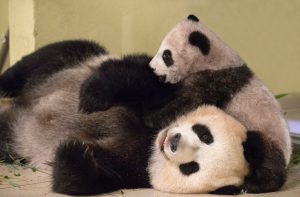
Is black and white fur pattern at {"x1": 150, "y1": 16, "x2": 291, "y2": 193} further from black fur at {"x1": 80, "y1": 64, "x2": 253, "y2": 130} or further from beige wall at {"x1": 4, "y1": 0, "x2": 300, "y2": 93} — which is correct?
beige wall at {"x1": 4, "y1": 0, "x2": 300, "y2": 93}

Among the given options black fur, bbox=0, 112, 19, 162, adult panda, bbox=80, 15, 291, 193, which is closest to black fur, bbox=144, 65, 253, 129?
adult panda, bbox=80, 15, 291, 193

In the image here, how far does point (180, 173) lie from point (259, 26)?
191 cm

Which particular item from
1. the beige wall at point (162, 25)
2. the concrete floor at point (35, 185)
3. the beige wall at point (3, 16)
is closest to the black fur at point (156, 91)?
the concrete floor at point (35, 185)

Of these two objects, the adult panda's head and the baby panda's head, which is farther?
the adult panda's head

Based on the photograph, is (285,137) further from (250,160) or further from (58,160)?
(58,160)

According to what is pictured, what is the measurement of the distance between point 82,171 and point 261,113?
0.52 metres

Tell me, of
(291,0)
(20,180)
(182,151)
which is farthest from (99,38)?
(182,151)

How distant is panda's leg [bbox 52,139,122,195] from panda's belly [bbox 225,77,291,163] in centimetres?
38

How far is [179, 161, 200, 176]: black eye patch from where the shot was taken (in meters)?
1.39

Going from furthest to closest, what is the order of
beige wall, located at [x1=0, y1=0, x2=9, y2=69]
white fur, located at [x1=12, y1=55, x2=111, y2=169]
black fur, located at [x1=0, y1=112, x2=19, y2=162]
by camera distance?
beige wall, located at [x1=0, y1=0, x2=9, y2=69]
black fur, located at [x1=0, y1=112, x2=19, y2=162]
white fur, located at [x1=12, y1=55, x2=111, y2=169]

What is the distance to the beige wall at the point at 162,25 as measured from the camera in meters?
3.05

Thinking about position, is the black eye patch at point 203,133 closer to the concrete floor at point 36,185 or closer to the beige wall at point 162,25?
the concrete floor at point 36,185

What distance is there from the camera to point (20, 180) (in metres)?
1.63

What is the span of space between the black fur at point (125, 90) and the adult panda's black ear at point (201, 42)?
14cm
